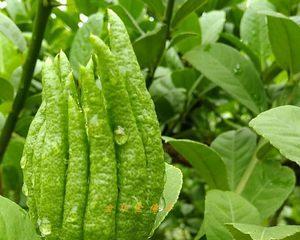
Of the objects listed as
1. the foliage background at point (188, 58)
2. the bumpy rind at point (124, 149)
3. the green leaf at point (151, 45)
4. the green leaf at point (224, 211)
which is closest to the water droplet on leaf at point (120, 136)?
the bumpy rind at point (124, 149)

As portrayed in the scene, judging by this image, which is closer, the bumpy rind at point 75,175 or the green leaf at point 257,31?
the bumpy rind at point 75,175

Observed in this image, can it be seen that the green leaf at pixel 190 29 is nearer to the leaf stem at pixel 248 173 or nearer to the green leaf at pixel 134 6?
the green leaf at pixel 134 6

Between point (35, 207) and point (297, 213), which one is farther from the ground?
point (35, 207)

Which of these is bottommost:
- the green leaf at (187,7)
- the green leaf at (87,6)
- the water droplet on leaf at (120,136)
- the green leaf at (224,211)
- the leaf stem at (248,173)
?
the leaf stem at (248,173)

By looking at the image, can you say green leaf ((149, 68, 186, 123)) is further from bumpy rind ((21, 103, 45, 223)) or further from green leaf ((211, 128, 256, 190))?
bumpy rind ((21, 103, 45, 223))

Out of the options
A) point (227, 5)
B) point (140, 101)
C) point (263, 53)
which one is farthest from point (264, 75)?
point (140, 101)

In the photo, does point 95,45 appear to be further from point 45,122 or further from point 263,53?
point 263,53
